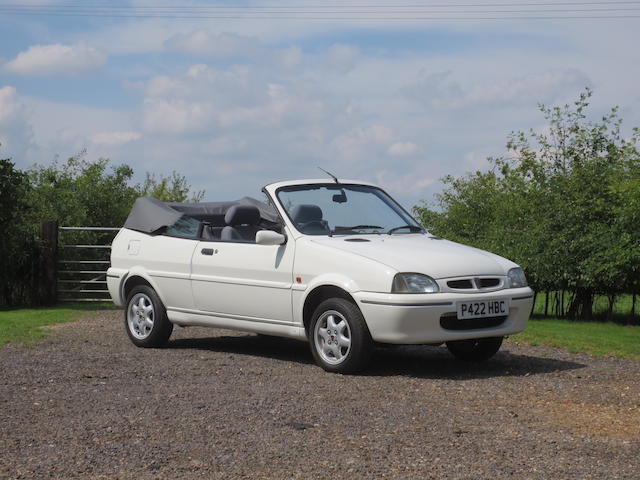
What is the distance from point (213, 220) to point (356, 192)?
2.32 metres

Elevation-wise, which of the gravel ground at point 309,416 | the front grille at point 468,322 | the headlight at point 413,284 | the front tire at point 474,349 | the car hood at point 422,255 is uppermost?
the car hood at point 422,255

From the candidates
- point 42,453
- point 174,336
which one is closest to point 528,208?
point 174,336

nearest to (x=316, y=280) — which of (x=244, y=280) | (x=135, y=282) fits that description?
(x=244, y=280)

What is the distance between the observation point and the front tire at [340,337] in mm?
8984

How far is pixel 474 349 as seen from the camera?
10.3 m

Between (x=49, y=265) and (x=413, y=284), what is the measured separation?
45.1 feet

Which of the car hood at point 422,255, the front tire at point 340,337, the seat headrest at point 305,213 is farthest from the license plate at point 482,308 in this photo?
the seat headrest at point 305,213

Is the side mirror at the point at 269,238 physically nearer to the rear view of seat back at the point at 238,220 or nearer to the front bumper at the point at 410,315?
the rear view of seat back at the point at 238,220

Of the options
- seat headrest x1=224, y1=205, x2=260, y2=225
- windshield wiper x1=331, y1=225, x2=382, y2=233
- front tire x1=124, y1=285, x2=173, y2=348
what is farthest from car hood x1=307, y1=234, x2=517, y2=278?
front tire x1=124, y1=285, x2=173, y2=348

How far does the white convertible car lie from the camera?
8.91 m

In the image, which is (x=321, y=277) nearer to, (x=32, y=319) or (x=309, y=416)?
(x=309, y=416)

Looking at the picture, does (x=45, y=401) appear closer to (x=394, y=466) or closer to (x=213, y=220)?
(x=394, y=466)

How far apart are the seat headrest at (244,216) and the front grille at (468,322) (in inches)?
103

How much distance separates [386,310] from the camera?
877 cm
